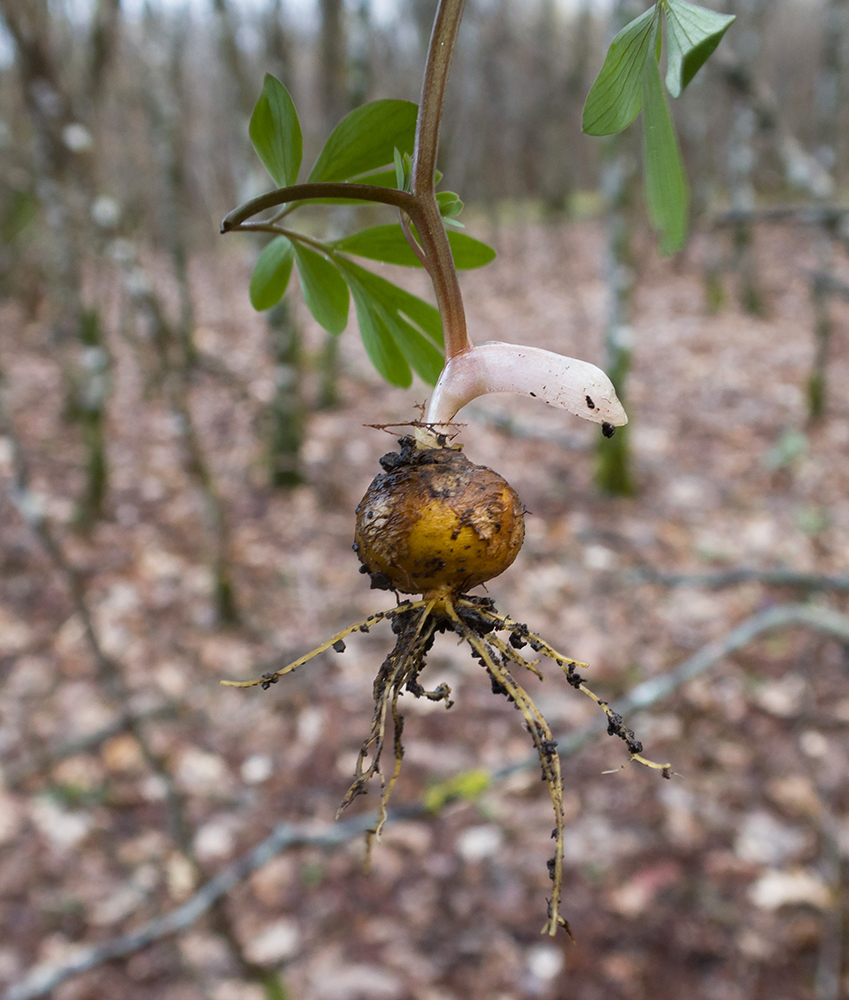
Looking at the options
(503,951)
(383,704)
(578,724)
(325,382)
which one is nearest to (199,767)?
(503,951)

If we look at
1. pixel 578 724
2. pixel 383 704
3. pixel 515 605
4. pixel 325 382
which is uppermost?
pixel 383 704

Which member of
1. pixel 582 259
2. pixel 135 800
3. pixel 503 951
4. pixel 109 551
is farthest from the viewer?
pixel 582 259

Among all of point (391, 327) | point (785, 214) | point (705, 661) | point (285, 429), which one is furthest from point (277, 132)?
point (285, 429)

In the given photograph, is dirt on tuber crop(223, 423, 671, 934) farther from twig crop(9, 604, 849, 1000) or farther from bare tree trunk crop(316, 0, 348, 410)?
bare tree trunk crop(316, 0, 348, 410)

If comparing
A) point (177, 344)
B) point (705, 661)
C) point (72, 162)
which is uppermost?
point (72, 162)

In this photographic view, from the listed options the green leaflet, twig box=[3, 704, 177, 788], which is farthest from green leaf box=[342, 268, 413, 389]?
twig box=[3, 704, 177, 788]

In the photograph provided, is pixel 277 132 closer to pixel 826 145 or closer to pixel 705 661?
pixel 705 661

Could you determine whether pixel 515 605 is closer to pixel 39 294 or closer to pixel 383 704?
pixel 383 704
